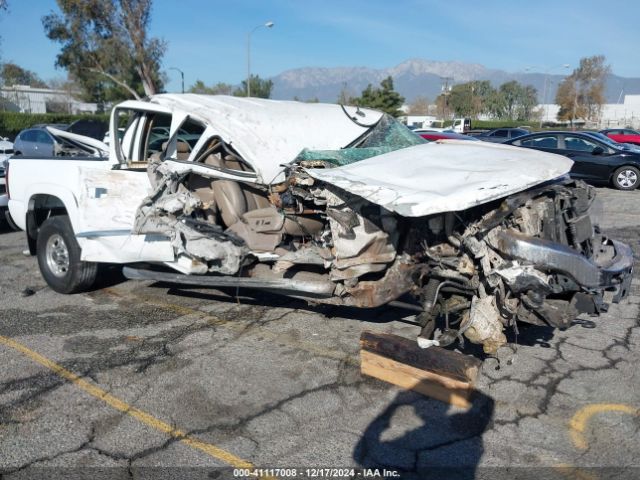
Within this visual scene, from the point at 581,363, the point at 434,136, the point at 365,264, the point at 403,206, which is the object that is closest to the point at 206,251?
the point at 365,264

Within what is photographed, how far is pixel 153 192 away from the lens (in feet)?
15.9

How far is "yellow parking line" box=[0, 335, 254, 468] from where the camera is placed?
3.09m

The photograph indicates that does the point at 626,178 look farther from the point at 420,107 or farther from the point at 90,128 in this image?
the point at 420,107

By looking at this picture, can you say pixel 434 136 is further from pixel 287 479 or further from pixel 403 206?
pixel 287 479

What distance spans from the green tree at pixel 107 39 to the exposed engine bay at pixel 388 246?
110ft

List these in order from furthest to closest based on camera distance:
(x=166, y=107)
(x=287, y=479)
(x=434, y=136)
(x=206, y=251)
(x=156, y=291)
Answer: (x=434, y=136) < (x=156, y=291) < (x=166, y=107) < (x=206, y=251) < (x=287, y=479)

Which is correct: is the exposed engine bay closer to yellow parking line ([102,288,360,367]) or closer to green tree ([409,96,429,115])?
yellow parking line ([102,288,360,367])

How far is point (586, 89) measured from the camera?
5688 cm

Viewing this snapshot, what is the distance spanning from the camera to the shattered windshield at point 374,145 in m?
4.61

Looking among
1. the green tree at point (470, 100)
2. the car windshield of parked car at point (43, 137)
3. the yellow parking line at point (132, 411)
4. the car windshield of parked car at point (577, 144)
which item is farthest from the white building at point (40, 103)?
the yellow parking line at point (132, 411)

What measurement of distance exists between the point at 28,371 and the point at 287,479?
2342mm

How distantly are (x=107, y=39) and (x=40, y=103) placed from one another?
93.3 ft

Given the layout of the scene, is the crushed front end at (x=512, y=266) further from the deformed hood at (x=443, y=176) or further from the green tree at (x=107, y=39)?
the green tree at (x=107, y=39)

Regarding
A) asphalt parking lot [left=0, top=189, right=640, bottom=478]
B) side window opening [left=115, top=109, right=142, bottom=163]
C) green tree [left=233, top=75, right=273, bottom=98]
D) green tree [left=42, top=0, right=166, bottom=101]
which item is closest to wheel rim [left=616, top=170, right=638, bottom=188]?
asphalt parking lot [left=0, top=189, right=640, bottom=478]
